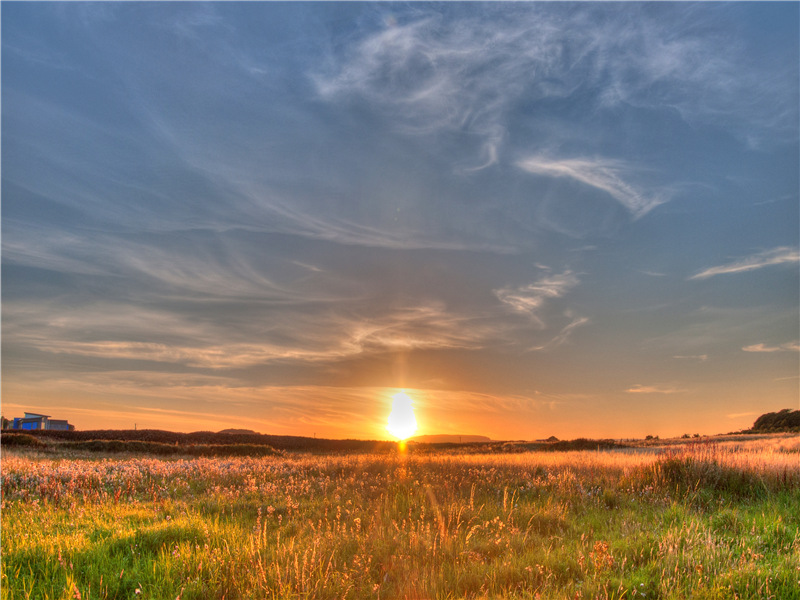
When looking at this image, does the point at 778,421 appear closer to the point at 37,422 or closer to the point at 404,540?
the point at 404,540

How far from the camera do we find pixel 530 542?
24.3ft

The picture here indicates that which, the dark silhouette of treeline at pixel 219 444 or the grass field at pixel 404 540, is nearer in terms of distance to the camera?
the grass field at pixel 404 540

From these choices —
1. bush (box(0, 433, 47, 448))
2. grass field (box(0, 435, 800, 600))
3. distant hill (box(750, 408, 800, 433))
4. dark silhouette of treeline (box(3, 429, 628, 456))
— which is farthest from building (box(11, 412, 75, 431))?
distant hill (box(750, 408, 800, 433))

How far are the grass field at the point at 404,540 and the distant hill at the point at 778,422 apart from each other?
227 feet

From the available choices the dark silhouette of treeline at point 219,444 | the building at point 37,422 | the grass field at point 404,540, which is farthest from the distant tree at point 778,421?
the building at point 37,422

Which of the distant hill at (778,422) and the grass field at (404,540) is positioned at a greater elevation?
the distant hill at (778,422)

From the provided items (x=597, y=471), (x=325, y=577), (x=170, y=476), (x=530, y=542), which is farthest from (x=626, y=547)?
(x=170, y=476)

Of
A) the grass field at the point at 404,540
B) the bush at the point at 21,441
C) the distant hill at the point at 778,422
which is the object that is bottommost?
the bush at the point at 21,441

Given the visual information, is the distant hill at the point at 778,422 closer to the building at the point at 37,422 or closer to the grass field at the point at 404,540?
the grass field at the point at 404,540

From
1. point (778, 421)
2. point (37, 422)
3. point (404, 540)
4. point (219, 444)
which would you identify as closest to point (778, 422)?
point (778, 421)

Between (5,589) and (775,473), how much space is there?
16.8m

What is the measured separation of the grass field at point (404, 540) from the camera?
5375mm

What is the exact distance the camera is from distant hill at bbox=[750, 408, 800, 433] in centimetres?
6756

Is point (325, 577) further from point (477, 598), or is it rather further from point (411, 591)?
point (477, 598)
